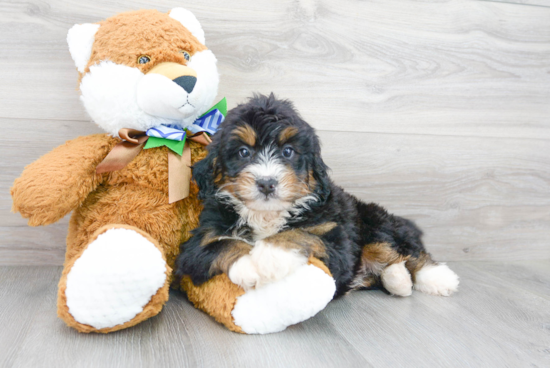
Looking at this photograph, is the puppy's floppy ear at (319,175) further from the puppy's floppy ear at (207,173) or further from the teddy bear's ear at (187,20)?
the teddy bear's ear at (187,20)

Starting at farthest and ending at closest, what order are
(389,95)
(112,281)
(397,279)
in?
(389,95) < (397,279) < (112,281)

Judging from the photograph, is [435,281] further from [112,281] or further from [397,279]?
[112,281]

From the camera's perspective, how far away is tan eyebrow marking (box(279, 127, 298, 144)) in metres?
1.54

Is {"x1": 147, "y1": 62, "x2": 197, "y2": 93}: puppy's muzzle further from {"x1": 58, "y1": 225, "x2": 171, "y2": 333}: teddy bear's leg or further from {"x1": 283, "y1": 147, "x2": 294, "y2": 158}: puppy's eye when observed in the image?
{"x1": 58, "y1": 225, "x2": 171, "y2": 333}: teddy bear's leg

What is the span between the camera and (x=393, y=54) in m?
2.47

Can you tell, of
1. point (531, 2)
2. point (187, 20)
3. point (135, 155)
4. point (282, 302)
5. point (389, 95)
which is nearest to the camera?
point (282, 302)

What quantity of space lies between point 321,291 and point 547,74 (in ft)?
7.49

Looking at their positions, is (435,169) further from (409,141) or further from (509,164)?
(509,164)

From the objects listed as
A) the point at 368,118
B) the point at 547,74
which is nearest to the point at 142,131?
the point at 368,118

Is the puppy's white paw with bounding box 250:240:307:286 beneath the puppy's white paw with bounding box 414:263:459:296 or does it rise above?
above

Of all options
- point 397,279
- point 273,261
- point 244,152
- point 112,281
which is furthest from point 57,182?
point 397,279

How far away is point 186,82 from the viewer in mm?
1648

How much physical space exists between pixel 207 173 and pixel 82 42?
Result: 75cm

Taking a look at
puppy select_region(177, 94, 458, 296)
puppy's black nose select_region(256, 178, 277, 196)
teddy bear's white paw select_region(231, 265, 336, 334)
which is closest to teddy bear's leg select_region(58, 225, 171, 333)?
→ puppy select_region(177, 94, 458, 296)
